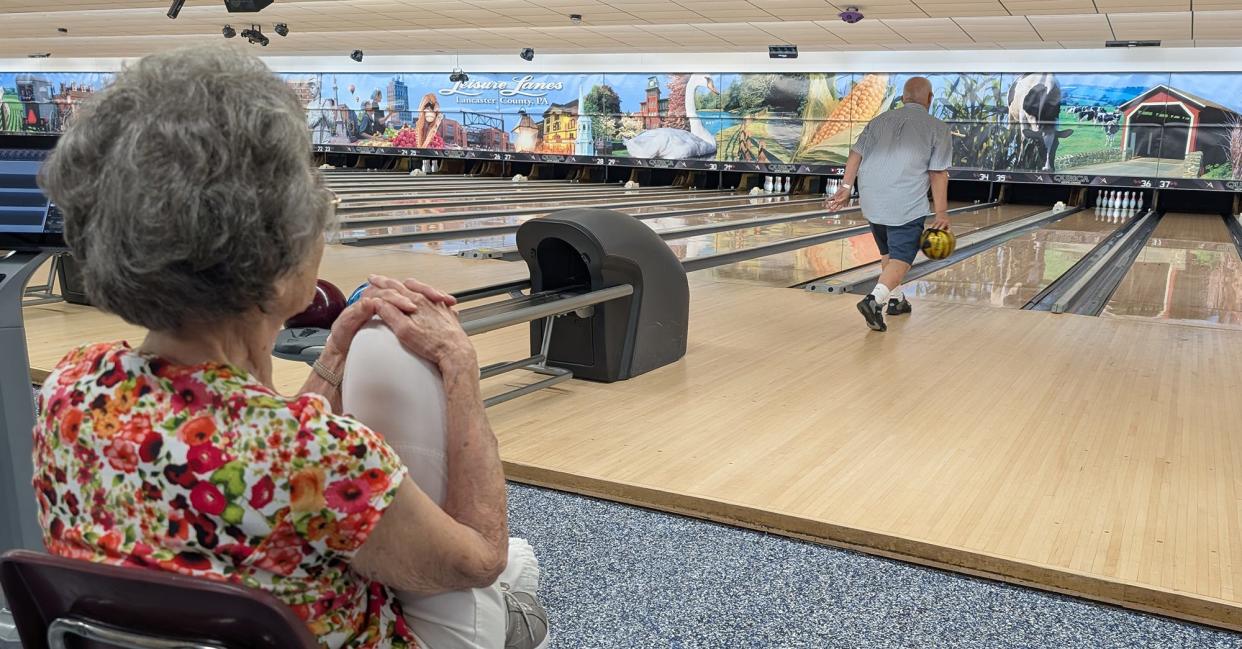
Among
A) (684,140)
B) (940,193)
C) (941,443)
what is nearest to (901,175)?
(940,193)

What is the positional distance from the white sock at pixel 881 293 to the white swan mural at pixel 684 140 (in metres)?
10.6

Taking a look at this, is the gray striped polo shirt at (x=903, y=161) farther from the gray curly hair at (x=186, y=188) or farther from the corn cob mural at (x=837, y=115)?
the corn cob mural at (x=837, y=115)

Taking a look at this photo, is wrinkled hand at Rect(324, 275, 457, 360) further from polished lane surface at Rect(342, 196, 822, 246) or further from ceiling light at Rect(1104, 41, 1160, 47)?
ceiling light at Rect(1104, 41, 1160, 47)

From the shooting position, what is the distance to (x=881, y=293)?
4.46 metres

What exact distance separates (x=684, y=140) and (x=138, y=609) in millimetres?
14569

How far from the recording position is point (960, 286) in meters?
5.96

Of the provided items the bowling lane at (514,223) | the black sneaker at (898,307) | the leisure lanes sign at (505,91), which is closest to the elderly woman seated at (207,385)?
the black sneaker at (898,307)

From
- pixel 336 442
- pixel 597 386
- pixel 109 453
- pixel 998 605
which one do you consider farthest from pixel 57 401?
pixel 597 386

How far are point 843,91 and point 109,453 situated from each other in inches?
538

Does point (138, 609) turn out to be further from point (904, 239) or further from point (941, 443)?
point (904, 239)

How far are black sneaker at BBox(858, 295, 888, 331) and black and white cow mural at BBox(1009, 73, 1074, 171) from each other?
9504 millimetres

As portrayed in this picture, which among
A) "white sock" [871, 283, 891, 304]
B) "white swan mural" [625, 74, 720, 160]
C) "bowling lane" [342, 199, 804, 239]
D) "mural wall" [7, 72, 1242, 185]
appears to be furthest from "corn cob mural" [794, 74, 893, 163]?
"white sock" [871, 283, 891, 304]

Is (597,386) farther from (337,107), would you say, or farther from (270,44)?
(337,107)

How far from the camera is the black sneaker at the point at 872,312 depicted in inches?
173
